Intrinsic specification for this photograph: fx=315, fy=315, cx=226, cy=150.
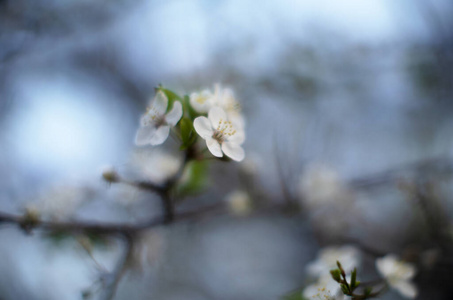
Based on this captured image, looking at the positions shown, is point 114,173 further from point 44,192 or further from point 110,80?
point 110,80

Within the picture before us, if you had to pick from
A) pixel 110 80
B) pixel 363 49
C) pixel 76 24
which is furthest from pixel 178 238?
pixel 363 49

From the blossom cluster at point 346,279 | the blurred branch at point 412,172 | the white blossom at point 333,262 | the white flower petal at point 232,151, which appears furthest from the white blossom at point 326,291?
the blurred branch at point 412,172

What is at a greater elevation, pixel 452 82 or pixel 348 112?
pixel 348 112

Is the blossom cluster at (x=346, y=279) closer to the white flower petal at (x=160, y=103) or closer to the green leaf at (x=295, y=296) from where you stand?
the green leaf at (x=295, y=296)

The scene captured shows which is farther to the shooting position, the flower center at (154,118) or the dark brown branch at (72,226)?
the dark brown branch at (72,226)

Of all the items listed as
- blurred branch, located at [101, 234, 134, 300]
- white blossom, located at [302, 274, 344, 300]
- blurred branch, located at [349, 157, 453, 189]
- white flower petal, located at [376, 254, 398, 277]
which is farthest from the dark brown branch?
blurred branch, located at [349, 157, 453, 189]

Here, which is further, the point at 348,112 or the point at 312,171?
the point at 348,112

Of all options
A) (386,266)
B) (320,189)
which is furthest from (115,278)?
(320,189)
